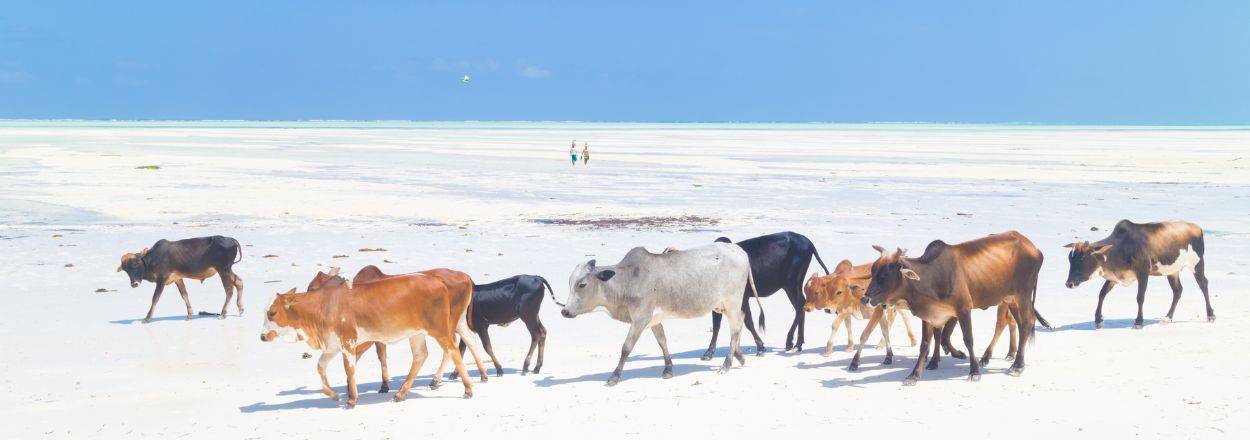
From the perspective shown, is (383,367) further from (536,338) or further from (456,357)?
(536,338)

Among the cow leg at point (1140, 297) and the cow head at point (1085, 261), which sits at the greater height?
the cow head at point (1085, 261)

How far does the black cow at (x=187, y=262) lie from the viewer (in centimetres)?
1560

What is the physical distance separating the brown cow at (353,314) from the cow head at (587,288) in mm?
1245

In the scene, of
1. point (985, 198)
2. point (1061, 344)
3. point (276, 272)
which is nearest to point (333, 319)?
point (1061, 344)

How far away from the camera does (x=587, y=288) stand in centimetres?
1101

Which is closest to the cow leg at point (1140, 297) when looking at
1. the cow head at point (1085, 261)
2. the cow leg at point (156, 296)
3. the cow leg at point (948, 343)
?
the cow head at point (1085, 261)

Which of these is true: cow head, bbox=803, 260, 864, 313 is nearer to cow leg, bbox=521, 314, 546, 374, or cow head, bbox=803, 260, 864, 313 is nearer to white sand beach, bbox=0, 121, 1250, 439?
white sand beach, bbox=0, 121, 1250, 439

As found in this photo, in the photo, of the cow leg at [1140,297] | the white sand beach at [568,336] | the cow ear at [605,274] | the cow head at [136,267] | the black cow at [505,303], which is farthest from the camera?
the cow head at [136,267]

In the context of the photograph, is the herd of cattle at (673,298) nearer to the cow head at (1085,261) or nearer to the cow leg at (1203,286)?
the cow head at (1085,261)

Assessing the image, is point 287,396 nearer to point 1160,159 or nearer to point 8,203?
point 8,203

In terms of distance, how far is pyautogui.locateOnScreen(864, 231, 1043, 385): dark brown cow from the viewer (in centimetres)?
1055

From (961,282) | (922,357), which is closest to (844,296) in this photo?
(922,357)

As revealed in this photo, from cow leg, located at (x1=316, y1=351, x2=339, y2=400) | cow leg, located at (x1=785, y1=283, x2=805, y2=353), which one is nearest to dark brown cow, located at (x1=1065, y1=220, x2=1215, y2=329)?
cow leg, located at (x1=785, y1=283, x2=805, y2=353)

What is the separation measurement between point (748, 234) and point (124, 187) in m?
22.7
